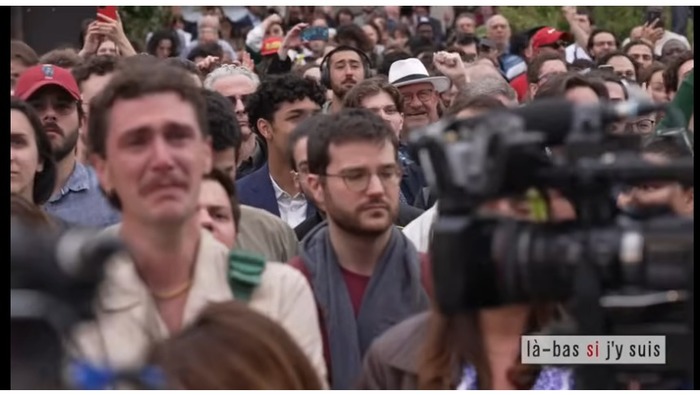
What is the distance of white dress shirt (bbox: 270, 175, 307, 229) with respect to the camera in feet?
12.5

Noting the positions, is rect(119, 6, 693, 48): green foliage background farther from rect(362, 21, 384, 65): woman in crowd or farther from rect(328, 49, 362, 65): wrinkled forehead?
rect(328, 49, 362, 65): wrinkled forehead

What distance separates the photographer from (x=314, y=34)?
7.68 meters

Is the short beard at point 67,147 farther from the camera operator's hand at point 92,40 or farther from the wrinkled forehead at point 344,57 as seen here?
the wrinkled forehead at point 344,57

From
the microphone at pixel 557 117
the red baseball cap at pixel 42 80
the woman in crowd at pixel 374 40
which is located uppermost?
the microphone at pixel 557 117

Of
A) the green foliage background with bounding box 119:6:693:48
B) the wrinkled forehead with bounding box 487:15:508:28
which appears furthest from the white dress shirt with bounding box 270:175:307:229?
the wrinkled forehead with bounding box 487:15:508:28

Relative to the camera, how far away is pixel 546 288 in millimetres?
1852

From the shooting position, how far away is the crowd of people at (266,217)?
203 cm

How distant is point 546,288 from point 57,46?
357 cm

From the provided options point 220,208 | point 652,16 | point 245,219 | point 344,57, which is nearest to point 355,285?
point 220,208

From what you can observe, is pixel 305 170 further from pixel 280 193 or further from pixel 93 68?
pixel 93 68

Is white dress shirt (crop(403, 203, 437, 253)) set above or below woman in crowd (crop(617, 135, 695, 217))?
below

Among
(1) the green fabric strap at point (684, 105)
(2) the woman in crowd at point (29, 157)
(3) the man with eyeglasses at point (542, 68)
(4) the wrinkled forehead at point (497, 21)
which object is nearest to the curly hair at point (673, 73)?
(3) the man with eyeglasses at point (542, 68)

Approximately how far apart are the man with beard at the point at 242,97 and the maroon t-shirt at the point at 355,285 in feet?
4.25

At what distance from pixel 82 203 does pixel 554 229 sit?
123 cm
